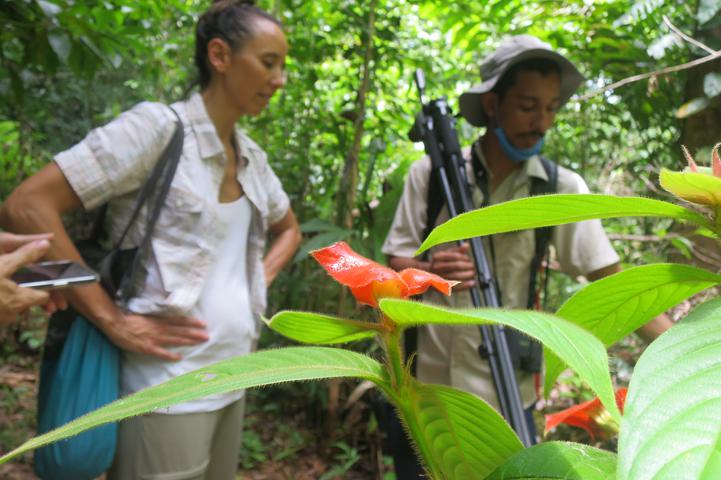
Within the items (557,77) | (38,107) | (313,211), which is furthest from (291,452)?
(38,107)

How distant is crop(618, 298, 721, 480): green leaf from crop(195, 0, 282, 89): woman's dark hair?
5.29 feet

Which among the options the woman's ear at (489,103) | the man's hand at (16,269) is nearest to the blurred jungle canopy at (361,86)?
the woman's ear at (489,103)

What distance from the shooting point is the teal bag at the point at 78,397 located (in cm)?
135

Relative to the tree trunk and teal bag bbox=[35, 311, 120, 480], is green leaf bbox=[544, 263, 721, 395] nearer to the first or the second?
teal bag bbox=[35, 311, 120, 480]

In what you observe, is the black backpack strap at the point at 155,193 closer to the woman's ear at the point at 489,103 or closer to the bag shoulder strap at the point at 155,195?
the bag shoulder strap at the point at 155,195

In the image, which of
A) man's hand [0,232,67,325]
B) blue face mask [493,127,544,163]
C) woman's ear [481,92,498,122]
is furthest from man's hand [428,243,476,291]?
man's hand [0,232,67,325]

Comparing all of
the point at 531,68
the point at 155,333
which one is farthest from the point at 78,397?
the point at 531,68

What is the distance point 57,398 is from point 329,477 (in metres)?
1.62

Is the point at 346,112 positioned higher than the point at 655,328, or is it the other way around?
the point at 346,112

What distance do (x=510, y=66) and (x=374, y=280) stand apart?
1536mm

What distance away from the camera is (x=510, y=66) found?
1707 millimetres

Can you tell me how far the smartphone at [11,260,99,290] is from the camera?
129 cm

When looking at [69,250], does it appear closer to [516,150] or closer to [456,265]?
[456,265]

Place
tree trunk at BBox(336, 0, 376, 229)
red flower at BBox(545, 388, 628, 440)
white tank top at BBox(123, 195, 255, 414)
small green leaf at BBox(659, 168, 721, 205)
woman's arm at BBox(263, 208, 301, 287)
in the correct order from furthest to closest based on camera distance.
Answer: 1. tree trunk at BBox(336, 0, 376, 229)
2. woman's arm at BBox(263, 208, 301, 287)
3. white tank top at BBox(123, 195, 255, 414)
4. red flower at BBox(545, 388, 628, 440)
5. small green leaf at BBox(659, 168, 721, 205)
